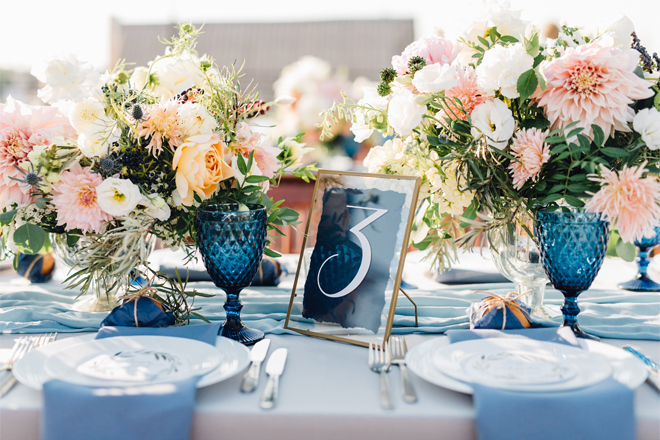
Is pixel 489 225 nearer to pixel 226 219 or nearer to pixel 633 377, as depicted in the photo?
pixel 633 377

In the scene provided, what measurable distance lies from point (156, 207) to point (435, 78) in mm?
475

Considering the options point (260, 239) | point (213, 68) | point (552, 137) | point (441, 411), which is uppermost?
point (213, 68)

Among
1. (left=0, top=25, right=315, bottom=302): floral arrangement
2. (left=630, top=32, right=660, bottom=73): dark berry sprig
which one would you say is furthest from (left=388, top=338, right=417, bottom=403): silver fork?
(left=630, top=32, right=660, bottom=73): dark berry sprig

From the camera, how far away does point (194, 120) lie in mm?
743

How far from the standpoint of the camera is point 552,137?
0.69 meters

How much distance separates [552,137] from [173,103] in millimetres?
571

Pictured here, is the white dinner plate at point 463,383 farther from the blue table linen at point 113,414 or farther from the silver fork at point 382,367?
the blue table linen at point 113,414

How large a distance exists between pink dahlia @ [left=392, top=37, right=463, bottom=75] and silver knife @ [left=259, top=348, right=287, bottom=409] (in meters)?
0.51

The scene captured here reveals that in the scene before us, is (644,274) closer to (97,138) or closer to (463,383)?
(463,383)

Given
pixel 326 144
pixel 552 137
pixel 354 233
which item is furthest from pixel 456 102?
pixel 326 144

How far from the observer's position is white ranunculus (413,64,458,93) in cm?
71

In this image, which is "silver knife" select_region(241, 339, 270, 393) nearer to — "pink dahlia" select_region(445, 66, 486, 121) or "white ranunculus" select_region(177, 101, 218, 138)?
"white ranunculus" select_region(177, 101, 218, 138)

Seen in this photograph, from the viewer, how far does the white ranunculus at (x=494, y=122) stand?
27.9 inches

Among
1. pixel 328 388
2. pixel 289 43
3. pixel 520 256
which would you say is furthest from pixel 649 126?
pixel 289 43
